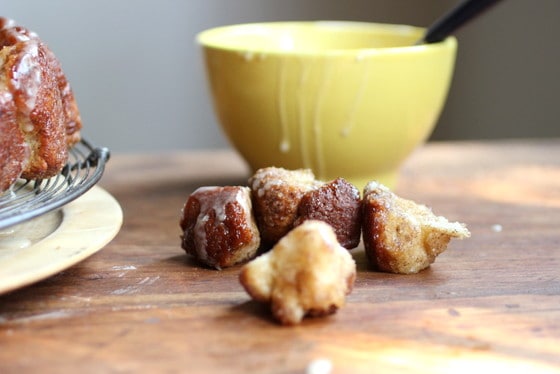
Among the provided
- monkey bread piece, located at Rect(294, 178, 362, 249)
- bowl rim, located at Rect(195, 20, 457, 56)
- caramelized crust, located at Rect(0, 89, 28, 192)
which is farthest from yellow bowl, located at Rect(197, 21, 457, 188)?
caramelized crust, located at Rect(0, 89, 28, 192)

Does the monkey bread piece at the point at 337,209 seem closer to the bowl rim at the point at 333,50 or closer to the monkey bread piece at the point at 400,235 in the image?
the monkey bread piece at the point at 400,235

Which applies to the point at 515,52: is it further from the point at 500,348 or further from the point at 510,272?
the point at 500,348

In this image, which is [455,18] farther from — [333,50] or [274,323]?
[274,323]

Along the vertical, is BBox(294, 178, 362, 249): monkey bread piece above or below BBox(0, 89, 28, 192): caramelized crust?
below

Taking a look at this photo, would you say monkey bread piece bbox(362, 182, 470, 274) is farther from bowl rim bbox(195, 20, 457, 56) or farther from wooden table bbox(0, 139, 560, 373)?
bowl rim bbox(195, 20, 457, 56)

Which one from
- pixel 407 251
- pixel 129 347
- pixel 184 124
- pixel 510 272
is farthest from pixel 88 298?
pixel 184 124

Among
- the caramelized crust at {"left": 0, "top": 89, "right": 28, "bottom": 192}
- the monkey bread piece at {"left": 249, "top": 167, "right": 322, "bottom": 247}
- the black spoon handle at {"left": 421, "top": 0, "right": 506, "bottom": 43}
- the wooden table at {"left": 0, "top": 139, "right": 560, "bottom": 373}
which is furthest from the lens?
the black spoon handle at {"left": 421, "top": 0, "right": 506, "bottom": 43}

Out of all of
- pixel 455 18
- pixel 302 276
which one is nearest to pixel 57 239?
pixel 302 276
